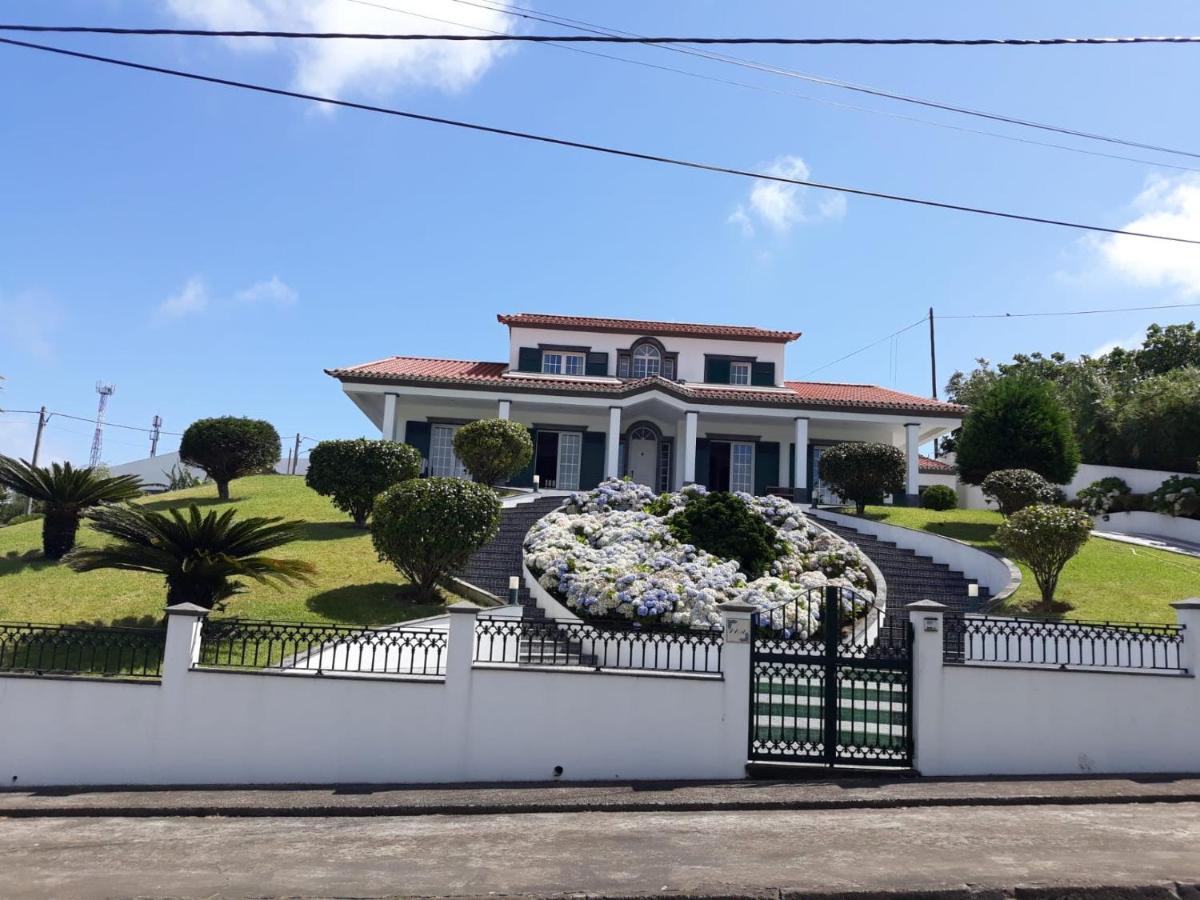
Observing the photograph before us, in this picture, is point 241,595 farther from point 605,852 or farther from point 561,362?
point 561,362

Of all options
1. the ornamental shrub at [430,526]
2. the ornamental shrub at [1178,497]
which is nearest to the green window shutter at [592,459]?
the ornamental shrub at [430,526]

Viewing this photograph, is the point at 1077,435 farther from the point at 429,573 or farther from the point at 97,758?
the point at 97,758

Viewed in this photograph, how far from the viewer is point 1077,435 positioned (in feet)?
111

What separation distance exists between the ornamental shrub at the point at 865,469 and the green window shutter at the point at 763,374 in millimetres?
6060

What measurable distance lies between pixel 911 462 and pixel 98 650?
22.5 m

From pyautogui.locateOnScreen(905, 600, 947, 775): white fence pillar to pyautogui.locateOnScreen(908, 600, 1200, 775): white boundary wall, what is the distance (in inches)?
0.4

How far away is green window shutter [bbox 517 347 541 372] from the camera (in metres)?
28.1

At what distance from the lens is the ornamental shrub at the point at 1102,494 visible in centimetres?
2622

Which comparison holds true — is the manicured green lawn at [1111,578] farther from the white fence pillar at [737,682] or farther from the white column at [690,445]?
the white fence pillar at [737,682]

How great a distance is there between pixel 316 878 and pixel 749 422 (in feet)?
74.8

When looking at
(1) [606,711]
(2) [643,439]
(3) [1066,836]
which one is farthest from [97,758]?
(2) [643,439]

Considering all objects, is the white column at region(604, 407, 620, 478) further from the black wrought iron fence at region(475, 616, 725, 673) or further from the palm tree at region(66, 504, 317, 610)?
the black wrought iron fence at region(475, 616, 725, 673)

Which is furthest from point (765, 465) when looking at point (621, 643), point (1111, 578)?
point (621, 643)

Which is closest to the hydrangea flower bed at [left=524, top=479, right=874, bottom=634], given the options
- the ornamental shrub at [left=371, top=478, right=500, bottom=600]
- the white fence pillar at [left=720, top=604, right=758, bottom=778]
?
the white fence pillar at [left=720, top=604, right=758, bottom=778]
